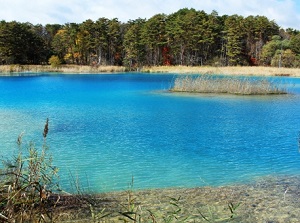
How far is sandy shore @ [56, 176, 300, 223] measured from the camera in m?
4.15

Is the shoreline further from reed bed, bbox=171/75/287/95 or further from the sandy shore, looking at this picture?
the sandy shore

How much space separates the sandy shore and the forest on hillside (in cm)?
4813

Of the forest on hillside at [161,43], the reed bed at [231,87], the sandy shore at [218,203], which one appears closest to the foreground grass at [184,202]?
the sandy shore at [218,203]

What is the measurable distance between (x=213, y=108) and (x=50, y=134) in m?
7.85

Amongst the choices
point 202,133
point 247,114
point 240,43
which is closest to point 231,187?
point 202,133

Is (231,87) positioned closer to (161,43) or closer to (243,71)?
(243,71)

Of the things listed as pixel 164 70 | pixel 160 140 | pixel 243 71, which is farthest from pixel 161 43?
pixel 160 140

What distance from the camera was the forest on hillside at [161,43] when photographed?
52062 millimetres

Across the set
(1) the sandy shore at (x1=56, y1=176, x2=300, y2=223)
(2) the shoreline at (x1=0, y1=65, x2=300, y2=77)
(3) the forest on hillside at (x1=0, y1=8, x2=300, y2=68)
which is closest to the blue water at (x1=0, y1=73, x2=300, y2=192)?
(1) the sandy shore at (x1=56, y1=176, x2=300, y2=223)

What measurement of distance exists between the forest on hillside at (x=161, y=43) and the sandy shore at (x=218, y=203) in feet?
158

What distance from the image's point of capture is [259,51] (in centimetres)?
5625

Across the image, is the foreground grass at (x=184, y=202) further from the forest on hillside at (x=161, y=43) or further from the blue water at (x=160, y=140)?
the forest on hillside at (x=161, y=43)

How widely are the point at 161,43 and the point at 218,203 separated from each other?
5253 centimetres

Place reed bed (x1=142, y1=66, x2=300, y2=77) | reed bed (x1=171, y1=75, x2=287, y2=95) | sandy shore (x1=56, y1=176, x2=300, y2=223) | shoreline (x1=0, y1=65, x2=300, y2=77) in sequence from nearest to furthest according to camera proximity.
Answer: sandy shore (x1=56, y1=176, x2=300, y2=223) → reed bed (x1=171, y1=75, x2=287, y2=95) → reed bed (x1=142, y1=66, x2=300, y2=77) → shoreline (x1=0, y1=65, x2=300, y2=77)
